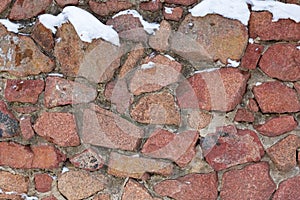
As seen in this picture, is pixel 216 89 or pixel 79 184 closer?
pixel 216 89

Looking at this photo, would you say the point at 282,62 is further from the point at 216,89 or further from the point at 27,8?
the point at 27,8

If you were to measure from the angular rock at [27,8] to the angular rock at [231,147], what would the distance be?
66 centimetres

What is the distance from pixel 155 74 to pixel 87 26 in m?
0.26

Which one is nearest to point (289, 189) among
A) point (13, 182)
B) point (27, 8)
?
point (13, 182)

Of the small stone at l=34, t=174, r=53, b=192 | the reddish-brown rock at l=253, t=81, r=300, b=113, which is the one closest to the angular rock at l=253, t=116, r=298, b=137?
the reddish-brown rock at l=253, t=81, r=300, b=113

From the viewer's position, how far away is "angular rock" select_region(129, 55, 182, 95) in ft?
4.63

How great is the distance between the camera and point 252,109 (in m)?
1.40

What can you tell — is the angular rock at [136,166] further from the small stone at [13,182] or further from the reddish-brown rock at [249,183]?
the small stone at [13,182]

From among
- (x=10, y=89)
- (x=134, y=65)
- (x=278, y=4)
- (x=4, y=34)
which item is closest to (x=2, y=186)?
(x=10, y=89)

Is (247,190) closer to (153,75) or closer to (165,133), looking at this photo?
(165,133)


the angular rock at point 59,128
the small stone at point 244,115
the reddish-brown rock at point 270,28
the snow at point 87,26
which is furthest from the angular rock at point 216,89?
the angular rock at point 59,128

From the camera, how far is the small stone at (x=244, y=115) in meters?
1.41

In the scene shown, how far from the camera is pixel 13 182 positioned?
5.06ft

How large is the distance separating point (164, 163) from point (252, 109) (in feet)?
1.05
